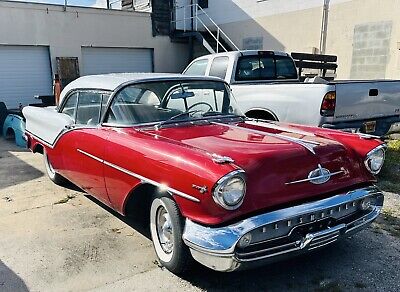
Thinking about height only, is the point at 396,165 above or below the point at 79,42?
below

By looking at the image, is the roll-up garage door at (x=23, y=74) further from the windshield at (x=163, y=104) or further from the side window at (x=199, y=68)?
the windshield at (x=163, y=104)

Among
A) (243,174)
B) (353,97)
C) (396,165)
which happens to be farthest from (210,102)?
(396,165)

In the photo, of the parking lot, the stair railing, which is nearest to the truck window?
→ the parking lot

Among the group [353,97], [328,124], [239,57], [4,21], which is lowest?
[328,124]

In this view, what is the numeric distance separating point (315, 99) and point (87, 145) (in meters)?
3.09

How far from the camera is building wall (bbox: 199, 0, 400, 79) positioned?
32.9 feet

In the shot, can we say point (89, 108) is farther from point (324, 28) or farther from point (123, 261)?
point (324, 28)

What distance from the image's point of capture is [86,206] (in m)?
4.62

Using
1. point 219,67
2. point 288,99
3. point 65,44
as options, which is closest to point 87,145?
point 288,99

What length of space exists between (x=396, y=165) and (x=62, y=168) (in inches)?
203

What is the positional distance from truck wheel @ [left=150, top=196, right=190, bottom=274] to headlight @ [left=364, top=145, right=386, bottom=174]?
5.54 feet

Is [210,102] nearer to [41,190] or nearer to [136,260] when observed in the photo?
[136,260]

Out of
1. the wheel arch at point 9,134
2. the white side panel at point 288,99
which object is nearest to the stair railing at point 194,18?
the wheel arch at point 9,134

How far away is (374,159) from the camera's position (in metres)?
3.24
